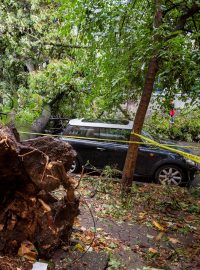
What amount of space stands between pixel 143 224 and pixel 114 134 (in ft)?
11.9

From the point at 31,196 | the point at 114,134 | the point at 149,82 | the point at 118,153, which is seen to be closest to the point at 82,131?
the point at 114,134

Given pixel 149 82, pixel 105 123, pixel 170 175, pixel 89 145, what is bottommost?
pixel 170 175

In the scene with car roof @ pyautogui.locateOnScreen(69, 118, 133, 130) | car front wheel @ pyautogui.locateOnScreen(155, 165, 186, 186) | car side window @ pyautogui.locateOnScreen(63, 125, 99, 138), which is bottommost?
car front wheel @ pyautogui.locateOnScreen(155, 165, 186, 186)

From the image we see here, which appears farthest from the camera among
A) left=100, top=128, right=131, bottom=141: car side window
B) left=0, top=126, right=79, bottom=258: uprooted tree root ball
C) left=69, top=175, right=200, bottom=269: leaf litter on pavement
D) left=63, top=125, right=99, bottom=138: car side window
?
left=63, top=125, right=99, bottom=138: car side window

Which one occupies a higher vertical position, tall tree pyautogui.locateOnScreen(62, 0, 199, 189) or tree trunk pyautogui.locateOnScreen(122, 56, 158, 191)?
tall tree pyautogui.locateOnScreen(62, 0, 199, 189)

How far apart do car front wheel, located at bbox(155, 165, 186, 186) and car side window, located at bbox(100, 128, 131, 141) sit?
4.39ft

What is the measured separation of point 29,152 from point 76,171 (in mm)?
5937

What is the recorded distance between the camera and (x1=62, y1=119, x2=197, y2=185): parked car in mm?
8273

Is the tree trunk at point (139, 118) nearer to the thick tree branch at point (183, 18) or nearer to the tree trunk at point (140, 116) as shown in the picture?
the tree trunk at point (140, 116)

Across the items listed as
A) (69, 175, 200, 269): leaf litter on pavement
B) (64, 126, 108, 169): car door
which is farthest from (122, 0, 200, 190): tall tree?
(64, 126, 108, 169): car door

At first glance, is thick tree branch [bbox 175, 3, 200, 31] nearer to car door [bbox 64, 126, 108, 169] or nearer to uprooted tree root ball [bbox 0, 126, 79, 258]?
car door [bbox 64, 126, 108, 169]

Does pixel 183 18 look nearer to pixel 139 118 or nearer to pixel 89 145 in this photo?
pixel 139 118

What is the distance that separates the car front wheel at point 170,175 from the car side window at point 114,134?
134 cm

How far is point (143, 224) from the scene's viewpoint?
5477 millimetres
